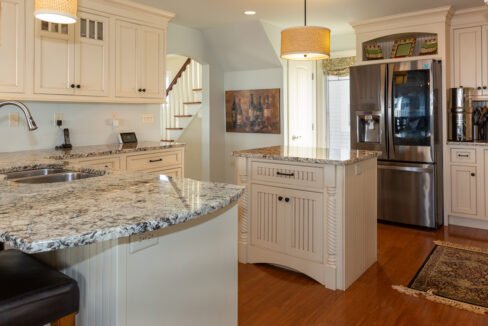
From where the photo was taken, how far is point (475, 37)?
4352mm

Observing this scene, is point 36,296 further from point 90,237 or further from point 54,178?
point 54,178

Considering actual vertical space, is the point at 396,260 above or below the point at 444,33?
below

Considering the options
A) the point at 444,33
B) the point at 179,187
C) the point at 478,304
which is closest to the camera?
the point at 179,187

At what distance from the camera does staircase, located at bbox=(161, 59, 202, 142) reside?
6176 millimetres

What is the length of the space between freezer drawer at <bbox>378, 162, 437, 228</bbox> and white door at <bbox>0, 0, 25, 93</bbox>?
3.77 metres

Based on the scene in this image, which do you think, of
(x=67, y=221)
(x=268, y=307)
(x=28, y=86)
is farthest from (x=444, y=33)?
(x=67, y=221)

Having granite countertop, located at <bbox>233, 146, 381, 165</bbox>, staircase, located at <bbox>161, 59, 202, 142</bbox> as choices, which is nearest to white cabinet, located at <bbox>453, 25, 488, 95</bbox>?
granite countertop, located at <bbox>233, 146, 381, 165</bbox>

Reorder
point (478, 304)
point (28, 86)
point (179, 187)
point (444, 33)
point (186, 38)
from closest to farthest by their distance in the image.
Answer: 1. point (179, 187)
2. point (478, 304)
3. point (28, 86)
4. point (444, 33)
5. point (186, 38)

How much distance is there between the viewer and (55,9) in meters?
1.90

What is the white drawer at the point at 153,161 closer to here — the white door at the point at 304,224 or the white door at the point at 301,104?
the white door at the point at 304,224

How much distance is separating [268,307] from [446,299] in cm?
118

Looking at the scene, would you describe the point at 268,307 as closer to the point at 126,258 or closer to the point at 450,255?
the point at 126,258

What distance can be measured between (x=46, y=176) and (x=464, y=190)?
413cm

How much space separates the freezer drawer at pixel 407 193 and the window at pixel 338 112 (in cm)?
154
